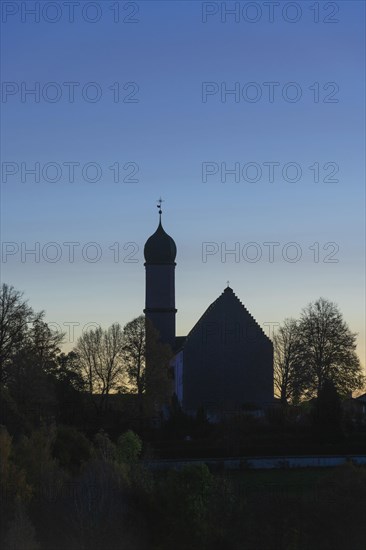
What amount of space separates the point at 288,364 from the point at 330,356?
19.6ft

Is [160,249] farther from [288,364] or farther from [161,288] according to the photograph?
[288,364]

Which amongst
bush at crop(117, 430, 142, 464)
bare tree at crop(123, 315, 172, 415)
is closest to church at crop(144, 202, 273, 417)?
bare tree at crop(123, 315, 172, 415)

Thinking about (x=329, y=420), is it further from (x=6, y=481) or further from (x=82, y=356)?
(x=6, y=481)

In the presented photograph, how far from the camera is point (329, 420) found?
6744cm

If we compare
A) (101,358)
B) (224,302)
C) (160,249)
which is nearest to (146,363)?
(101,358)

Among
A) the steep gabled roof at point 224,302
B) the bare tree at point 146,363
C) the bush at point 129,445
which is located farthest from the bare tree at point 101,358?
the bush at point 129,445

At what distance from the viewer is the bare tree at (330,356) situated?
A: 78.1 m

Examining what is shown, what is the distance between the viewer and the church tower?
8738cm

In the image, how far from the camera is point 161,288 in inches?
3447

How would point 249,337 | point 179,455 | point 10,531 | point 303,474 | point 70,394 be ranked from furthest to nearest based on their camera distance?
point 249,337 → point 70,394 → point 179,455 → point 303,474 → point 10,531

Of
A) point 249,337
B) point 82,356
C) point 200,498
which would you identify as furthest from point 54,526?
point 249,337

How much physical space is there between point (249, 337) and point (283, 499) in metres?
49.8

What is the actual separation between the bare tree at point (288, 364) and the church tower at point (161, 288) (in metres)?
8.33

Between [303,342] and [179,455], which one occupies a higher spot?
[303,342]
